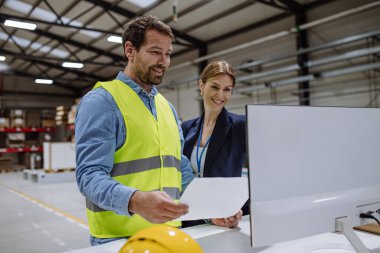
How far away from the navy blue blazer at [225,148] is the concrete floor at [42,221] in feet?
9.61

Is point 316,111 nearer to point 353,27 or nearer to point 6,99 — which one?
point 353,27

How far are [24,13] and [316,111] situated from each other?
42.3 feet

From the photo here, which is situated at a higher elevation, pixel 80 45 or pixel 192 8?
pixel 80 45

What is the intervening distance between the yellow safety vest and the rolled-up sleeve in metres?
0.07

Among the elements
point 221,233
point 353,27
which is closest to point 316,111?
point 221,233

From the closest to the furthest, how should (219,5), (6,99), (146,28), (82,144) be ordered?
(82,144), (146,28), (219,5), (6,99)

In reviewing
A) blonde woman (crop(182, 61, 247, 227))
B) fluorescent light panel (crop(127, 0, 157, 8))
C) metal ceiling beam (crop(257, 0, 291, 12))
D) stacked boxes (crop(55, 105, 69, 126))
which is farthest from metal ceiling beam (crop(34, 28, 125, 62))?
blonde woman (crop(182, 61, 247, 227))

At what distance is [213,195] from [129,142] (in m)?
0.50

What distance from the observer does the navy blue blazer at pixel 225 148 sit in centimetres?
213

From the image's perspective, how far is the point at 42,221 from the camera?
556 cm

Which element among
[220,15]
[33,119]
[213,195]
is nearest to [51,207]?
[213,195]

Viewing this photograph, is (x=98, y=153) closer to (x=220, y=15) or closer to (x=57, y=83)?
(x=220, y=15)

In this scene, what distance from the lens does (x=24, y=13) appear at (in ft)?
37.6

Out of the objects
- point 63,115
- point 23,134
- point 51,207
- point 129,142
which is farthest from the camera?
point 23,134
